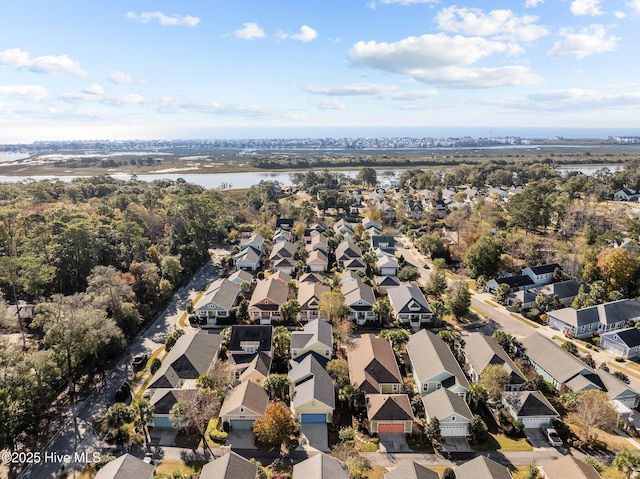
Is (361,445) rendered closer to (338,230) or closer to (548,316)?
(548,316)

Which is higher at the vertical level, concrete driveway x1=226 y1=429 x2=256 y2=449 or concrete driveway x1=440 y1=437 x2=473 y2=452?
concrete driveway x1=226 y1=429 x2=256 y2=449

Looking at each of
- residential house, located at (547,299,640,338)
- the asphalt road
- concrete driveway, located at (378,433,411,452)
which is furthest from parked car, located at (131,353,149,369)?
residential house, located at (547,299,640,338)

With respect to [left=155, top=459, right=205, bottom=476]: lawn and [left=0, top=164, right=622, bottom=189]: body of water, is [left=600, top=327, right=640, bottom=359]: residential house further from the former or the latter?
[left=0, top=164, right=622, bottom=189]: body of water

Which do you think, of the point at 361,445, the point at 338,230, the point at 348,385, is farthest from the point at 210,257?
the point at 361,445

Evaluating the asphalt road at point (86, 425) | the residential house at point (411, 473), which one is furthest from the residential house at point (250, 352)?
the residential house at point (411, 473)

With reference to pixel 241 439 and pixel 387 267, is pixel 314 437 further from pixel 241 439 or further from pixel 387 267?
pixel 387 267

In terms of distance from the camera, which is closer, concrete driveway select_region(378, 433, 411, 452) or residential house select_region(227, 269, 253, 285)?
concrete driveway select_region(378, 433, 411, 452)

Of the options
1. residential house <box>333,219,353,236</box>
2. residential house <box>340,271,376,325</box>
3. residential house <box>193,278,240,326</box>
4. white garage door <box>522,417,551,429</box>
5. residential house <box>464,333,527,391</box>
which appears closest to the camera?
white garage door <box>522,417,551,429</box>
